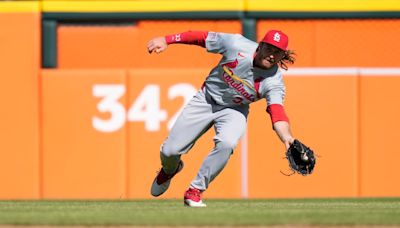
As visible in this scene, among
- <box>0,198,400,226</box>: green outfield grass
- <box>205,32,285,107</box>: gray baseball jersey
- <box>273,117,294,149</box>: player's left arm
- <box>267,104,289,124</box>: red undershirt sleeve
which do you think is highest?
<box>205,32,285,107</box>: gray baseball jersey

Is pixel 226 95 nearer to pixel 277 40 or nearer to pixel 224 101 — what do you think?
pixel 224 101

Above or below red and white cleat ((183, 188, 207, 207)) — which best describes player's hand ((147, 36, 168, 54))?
above

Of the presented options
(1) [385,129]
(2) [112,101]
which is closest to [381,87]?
(1) [385,129]

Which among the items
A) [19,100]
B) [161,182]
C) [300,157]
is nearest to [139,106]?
[19,100]

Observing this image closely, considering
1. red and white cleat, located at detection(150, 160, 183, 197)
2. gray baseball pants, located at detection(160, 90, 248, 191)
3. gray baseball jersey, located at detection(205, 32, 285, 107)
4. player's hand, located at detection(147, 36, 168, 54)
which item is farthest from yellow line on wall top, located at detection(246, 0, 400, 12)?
player's hand, located at detection(147, 36, 168, 54)

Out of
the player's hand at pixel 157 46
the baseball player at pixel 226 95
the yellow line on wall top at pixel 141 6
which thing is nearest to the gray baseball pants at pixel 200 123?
the baseball player at pixel 226 95

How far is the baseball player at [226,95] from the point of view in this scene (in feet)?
27.0

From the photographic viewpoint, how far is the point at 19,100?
11.8 metres

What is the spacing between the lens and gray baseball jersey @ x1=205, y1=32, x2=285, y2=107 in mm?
8406

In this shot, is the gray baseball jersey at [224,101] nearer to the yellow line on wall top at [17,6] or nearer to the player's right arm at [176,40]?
→ the player's right arm at [176,40]

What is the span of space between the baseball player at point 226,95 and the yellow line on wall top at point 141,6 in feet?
10.8

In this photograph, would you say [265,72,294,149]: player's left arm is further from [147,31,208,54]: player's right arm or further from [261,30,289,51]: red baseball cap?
[147,31,208,54]: player's right arm

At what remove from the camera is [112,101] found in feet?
Result: 38.4

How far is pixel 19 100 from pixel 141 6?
1.51 m
